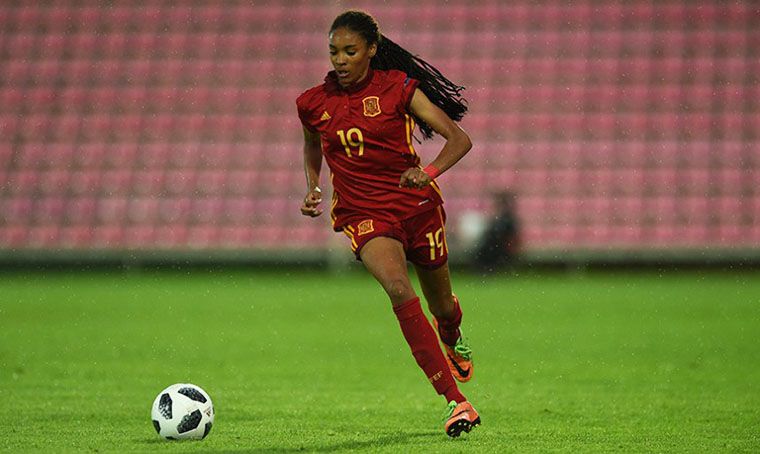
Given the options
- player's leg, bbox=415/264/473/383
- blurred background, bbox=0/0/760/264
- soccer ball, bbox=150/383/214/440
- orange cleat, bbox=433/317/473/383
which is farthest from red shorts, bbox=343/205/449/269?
blurred background, bbox=0/0/760/264

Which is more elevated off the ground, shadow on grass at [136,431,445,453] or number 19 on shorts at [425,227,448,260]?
number 19 on shorts at [425,227,448,260]

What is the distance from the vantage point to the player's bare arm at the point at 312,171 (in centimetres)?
664

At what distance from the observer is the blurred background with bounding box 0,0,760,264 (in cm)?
2166

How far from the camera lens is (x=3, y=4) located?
24531 millimetres

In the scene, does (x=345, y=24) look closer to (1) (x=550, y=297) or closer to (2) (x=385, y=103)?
(2) (x=385, y=103)

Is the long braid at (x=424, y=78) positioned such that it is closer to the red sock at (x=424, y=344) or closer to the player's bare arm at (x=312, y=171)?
the player's bare arm at (x=312, y=171)

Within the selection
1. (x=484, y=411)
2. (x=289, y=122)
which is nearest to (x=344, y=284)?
(x=289, y=122)

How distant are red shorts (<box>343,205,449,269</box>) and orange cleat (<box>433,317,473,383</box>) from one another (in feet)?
2.60

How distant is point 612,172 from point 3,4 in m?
11.7

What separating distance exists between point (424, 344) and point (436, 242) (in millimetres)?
652

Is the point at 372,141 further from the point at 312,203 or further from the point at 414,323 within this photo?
the point at 414,323

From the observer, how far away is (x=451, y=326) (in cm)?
709

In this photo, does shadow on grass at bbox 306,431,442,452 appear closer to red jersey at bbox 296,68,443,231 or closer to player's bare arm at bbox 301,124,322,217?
red jersey at bbox 296,68,443,231

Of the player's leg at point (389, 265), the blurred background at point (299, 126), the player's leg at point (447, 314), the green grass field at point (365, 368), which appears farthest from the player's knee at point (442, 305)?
the blurred background at point (299, 126)
